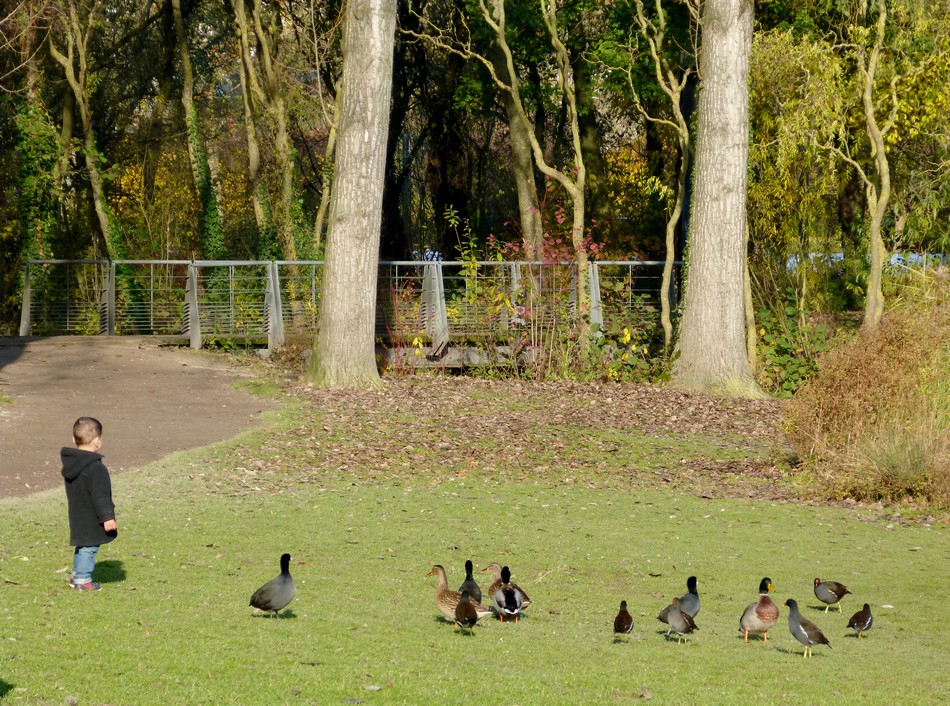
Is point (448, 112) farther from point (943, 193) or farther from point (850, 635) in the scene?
point (850, 635)

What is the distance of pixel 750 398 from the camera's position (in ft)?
74.4

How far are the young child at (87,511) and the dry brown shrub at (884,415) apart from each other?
8902 millimetres

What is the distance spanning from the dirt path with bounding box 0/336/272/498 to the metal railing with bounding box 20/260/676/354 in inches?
57.3

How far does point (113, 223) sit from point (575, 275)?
15360 mm

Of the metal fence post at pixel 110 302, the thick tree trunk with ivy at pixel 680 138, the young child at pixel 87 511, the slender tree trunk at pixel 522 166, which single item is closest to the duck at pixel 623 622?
the young child at pixel 87 511

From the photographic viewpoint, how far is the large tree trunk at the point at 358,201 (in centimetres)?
2239

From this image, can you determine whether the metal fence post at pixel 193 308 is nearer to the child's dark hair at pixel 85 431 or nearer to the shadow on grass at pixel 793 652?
the child's dark hair at pixel 85 431

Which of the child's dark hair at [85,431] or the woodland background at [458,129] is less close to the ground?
the woodland background at [458,129]

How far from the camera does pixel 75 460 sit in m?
9.49

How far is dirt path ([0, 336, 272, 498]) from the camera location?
1617 cm

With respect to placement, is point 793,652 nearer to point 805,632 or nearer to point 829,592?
point 805,632

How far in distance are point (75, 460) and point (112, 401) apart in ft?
36.3

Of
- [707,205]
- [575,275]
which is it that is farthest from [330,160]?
[707,205]

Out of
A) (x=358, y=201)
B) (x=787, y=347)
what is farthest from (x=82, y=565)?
(x=787, y=347)
